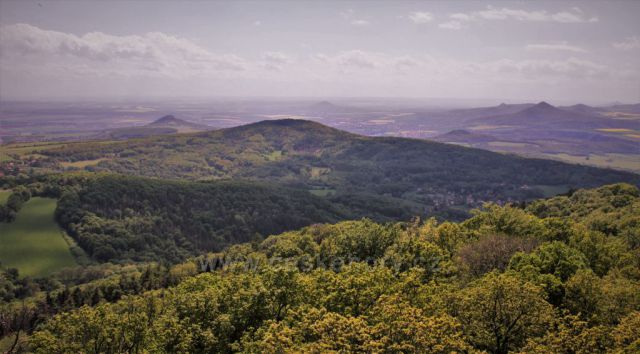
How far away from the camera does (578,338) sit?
26328 millimetres

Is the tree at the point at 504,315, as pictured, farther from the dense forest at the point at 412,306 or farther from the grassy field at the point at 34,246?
the grassy field at the point at 34,246

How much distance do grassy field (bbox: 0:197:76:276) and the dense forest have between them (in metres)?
119

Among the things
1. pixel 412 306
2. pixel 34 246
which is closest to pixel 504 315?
pixel 412 306

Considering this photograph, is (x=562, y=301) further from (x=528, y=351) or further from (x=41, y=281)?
(x=41, y=281)

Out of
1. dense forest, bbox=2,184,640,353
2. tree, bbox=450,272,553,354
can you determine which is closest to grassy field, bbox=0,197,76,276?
dense forest, bbox=2,184,640,353

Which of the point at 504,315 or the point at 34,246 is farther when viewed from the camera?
the point at 34,246

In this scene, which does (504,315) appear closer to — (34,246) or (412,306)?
(412,306)

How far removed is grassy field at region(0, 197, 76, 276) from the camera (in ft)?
522

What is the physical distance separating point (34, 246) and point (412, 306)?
186 meters

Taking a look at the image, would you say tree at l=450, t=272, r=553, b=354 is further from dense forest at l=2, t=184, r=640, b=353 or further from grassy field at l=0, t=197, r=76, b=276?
grassy field at l=0, t=197, r=76, b=276

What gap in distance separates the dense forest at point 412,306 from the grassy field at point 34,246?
390 ft

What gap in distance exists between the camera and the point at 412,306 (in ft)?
114

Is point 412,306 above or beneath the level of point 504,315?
beneath

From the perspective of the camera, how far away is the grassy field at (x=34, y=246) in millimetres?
159000
